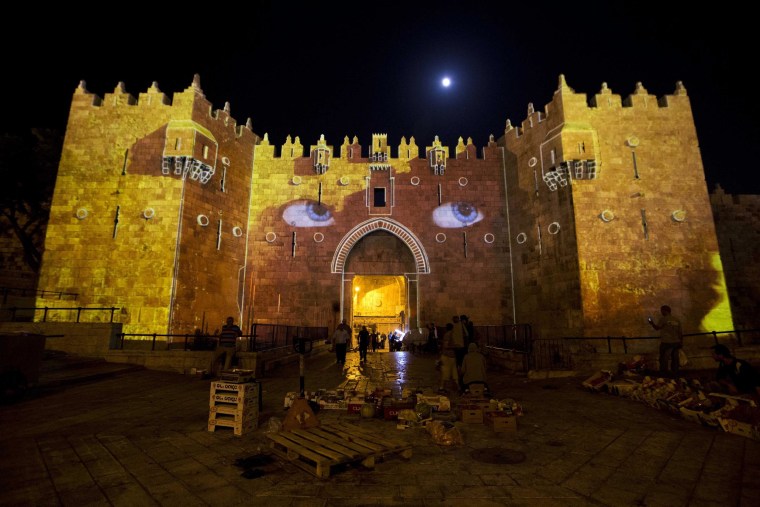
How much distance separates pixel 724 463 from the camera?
12.7 feet

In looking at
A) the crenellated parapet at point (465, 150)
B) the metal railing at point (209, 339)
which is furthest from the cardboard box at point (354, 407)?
the crenellated parapet at point (465, 150)

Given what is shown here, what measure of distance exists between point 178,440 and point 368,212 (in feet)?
49.2

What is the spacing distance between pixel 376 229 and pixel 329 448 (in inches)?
600

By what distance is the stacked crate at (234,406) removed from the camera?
15.9 ft

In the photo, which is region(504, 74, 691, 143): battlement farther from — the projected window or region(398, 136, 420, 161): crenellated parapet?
the projected window

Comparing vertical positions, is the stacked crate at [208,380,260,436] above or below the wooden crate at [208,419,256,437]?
above

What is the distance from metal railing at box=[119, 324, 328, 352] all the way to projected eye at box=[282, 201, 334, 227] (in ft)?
17.2

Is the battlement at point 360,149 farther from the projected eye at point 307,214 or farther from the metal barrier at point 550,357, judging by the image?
the metal barrier at point 550,357

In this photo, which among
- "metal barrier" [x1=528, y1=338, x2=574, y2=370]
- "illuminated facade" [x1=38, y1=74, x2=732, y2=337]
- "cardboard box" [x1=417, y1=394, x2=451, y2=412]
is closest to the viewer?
"cardboard box" [x1=417, y1=394, x2=451, y2=412]

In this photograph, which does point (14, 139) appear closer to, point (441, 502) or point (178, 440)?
point (178, 440)

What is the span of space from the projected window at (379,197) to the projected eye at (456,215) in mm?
2758

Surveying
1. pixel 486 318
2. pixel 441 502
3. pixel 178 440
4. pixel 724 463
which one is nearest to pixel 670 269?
pixel 486 318

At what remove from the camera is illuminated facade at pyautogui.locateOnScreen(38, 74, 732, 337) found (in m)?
14.0

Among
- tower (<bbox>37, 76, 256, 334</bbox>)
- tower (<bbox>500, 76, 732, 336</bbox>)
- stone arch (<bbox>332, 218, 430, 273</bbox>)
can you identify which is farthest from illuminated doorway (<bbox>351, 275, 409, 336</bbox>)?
tower (<bbox>500, 76, 732, 336</bbox>)
